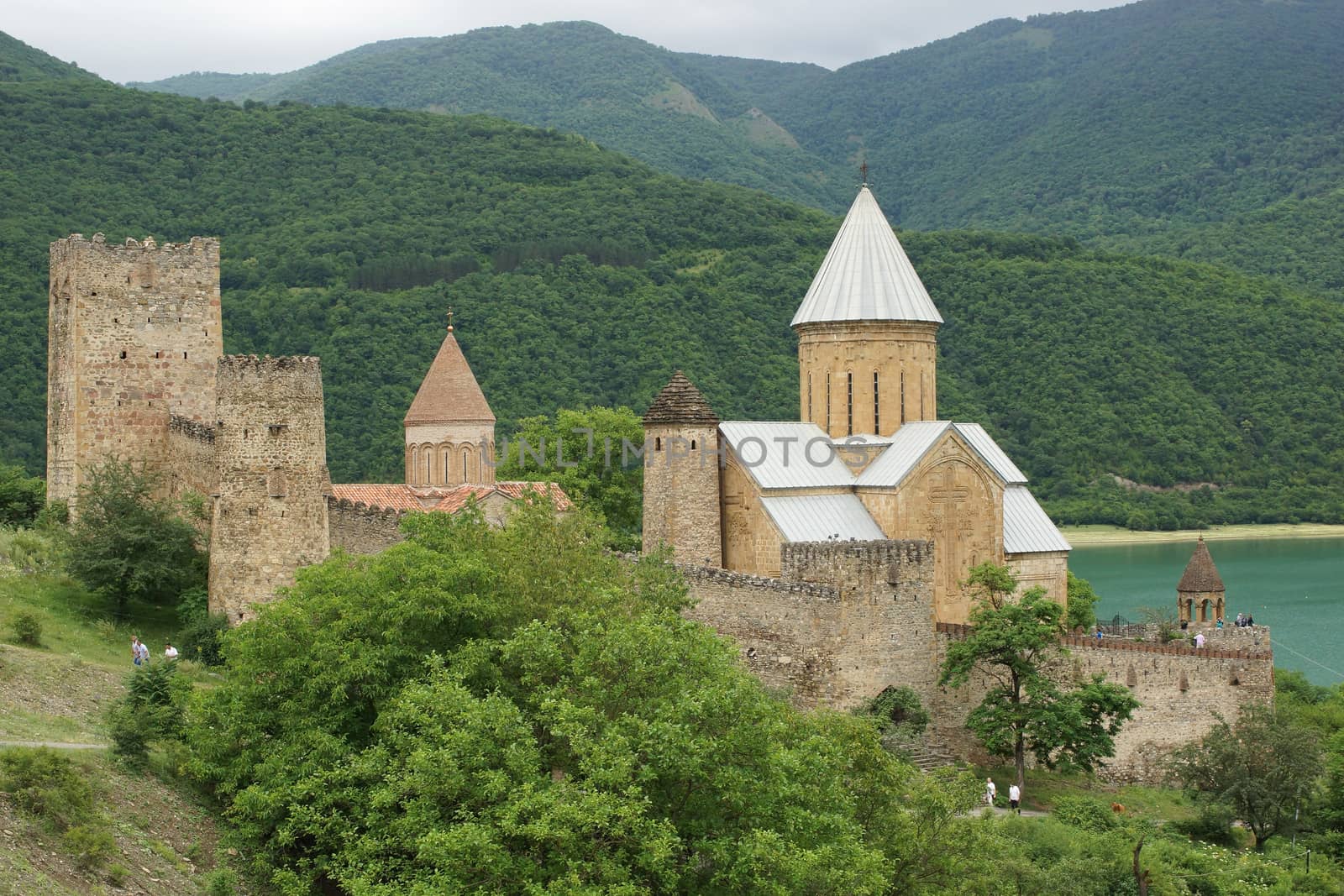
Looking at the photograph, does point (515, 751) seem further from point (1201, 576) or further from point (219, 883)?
point (1201, 576)

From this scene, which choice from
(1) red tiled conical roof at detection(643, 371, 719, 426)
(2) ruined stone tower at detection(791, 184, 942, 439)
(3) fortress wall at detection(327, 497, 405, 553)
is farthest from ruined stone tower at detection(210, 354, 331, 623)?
(2) ruined stone tower at detection(791, 184, 942, 439)

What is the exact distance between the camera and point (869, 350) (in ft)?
81.4

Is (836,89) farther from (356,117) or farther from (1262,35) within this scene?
(356,117)

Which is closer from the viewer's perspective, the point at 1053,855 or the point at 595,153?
the point at 1053,855

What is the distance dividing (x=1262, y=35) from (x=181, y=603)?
12962 centimetres

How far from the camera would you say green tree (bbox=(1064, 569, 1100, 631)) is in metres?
28.1

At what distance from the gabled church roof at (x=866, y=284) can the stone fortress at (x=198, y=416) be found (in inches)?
248

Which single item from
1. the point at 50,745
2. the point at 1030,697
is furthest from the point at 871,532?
the point at 50,745

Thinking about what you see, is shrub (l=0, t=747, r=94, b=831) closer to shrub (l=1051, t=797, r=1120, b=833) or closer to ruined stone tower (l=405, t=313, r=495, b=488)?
shrub (l=1051, t=797, r=1120, b=833)

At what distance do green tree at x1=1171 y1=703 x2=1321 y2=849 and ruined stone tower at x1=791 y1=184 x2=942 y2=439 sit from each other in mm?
6983

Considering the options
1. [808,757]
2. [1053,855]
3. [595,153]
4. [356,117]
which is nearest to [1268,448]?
[595,153]

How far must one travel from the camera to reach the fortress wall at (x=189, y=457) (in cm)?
2066

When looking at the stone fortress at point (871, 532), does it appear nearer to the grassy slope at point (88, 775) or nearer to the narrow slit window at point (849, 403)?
the narrow slit window at point (849, 403)

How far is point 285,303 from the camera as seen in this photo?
41.4 m
